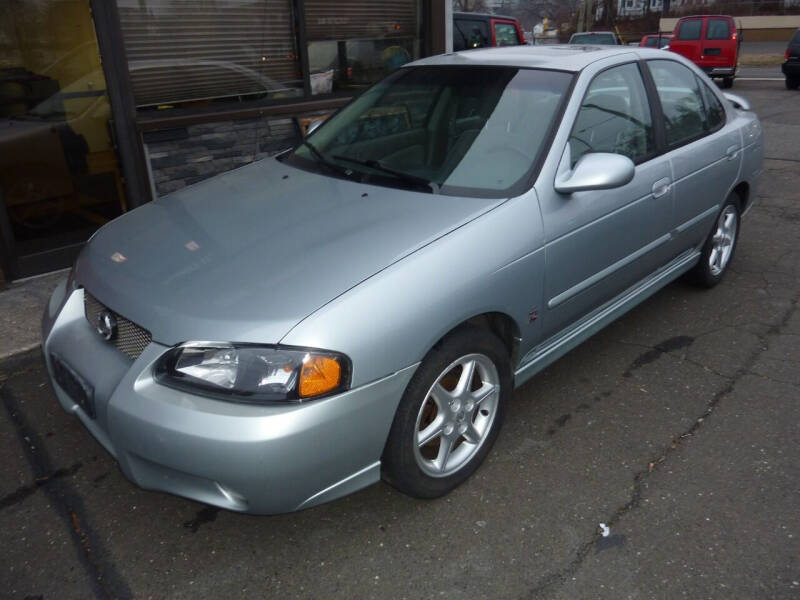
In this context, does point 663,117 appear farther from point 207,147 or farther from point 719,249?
point 207,147

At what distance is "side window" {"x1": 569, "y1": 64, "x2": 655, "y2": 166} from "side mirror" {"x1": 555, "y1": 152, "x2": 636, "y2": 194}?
17cm

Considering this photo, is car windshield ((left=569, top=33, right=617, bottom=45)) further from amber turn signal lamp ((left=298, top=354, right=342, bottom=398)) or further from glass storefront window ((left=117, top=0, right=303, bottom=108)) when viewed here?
amber turn signal lamp ((left=298, top=354, right=342, bottom=398))

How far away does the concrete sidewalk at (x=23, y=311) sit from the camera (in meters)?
3.94

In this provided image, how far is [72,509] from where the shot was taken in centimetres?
267

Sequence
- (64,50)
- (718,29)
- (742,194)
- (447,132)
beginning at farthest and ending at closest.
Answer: (718,29) → (64,50) → (742,194) → (447,132)

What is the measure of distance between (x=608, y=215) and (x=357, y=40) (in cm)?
476

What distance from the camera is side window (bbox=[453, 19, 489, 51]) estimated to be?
12.2m

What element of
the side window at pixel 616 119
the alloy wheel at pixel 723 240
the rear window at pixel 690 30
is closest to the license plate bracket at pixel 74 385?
the side window at pixel 616 119

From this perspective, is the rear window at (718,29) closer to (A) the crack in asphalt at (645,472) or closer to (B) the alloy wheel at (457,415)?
(A) the crack in asphalt at (645,472)

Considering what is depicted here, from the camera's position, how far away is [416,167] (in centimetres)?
309

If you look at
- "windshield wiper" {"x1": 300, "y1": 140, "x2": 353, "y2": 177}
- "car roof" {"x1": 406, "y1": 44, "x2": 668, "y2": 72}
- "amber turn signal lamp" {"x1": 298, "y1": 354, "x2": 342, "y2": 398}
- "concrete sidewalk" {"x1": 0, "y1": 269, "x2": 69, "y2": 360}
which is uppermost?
"car roof" {"x1": 406, "y1": 44, "x2": 668, "y2": 72}

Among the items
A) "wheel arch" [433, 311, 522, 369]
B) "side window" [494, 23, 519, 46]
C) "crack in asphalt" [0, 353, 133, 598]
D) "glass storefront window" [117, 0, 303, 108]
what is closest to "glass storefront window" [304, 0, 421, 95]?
"glass storefront window" [117, 0, 303, 108]

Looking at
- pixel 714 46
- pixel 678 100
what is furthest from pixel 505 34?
pixel 678 100

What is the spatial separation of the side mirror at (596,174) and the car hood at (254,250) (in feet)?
1.15
